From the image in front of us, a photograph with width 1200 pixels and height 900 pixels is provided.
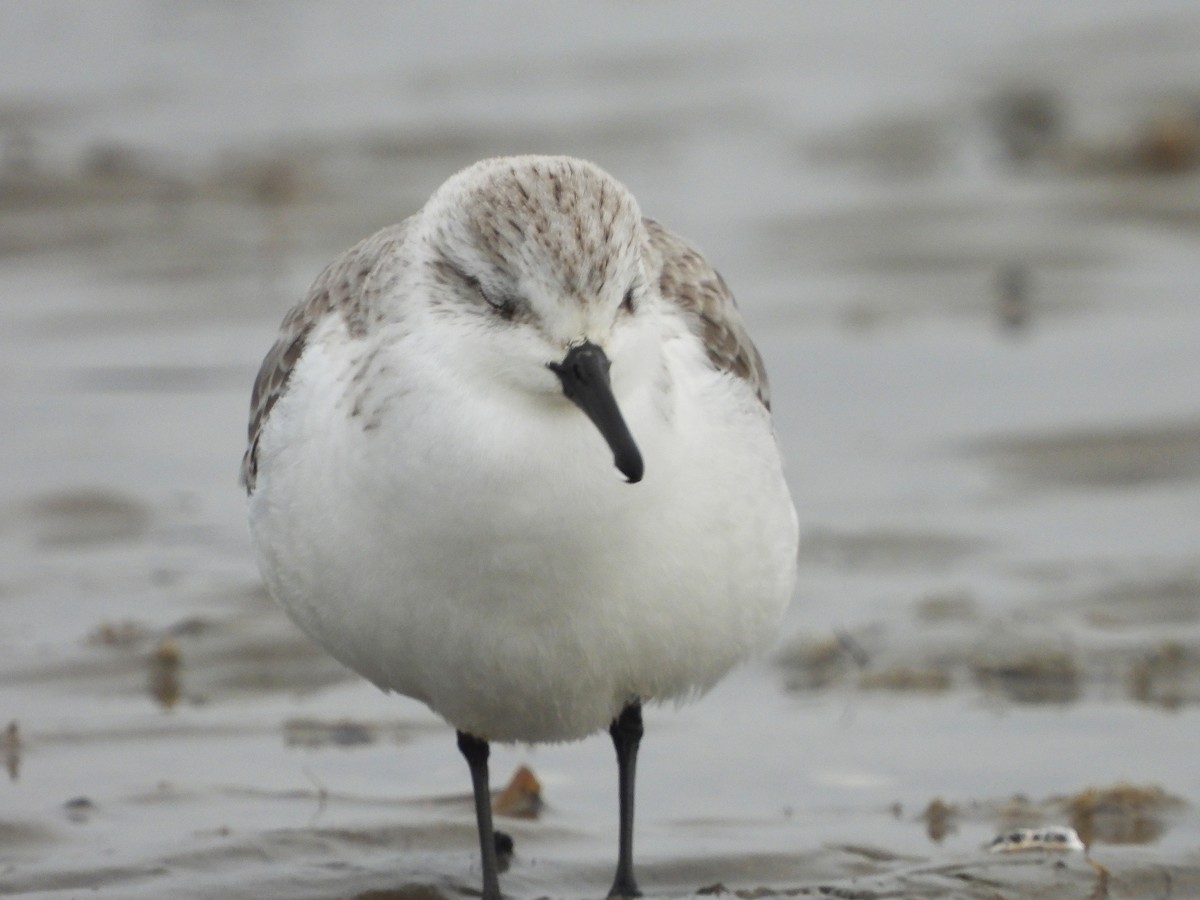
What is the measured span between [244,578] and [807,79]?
10500mm

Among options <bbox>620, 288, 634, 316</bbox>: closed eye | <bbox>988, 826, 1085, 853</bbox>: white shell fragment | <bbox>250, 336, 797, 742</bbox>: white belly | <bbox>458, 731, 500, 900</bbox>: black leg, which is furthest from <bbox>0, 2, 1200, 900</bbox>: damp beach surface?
<bbox>620, 288, 634, 316</bbox>: closed eye

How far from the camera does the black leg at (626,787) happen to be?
628 cm

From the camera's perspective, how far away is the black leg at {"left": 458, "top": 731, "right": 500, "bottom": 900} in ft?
20.0

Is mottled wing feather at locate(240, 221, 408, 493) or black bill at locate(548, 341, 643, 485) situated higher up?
mottled wing feather at locate(240, 221, 408, 493)

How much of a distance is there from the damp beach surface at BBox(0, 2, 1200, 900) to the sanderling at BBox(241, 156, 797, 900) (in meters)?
0.90

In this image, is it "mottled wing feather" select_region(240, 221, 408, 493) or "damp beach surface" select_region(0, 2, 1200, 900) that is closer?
"mottled wing feather" select_region(240, 221, 408, 493)

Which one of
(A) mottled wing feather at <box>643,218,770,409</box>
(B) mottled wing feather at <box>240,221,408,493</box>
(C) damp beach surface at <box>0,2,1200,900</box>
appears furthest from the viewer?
(C) damp beach surface at <box>0,2,1200,900</box>

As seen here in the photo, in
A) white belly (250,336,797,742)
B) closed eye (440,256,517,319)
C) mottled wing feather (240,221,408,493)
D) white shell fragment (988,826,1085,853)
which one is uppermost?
mottled wing feather (240,221,408,493)

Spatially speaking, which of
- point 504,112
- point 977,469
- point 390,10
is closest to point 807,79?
point 504,112

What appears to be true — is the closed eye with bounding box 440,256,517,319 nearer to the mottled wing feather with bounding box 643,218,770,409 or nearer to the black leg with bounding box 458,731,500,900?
the mottled wing feather with bounding box 643,218,770,409

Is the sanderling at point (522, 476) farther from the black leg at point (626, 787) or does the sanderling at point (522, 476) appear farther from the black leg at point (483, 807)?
the black leg at point (626, 787)

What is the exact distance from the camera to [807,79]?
18531 mm

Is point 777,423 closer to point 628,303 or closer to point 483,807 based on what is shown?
point 483,807

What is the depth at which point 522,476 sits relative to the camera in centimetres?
519
